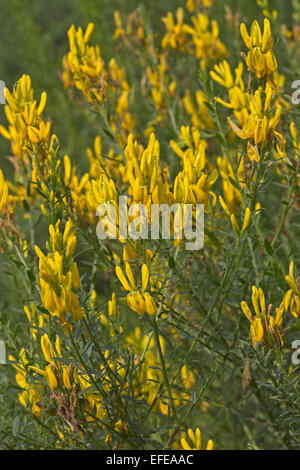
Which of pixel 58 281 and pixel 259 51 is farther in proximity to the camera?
pixel 259 51

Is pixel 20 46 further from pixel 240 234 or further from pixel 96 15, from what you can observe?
pixel 240 234

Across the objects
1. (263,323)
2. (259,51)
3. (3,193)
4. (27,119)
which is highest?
(259,51)

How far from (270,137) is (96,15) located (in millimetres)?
2086

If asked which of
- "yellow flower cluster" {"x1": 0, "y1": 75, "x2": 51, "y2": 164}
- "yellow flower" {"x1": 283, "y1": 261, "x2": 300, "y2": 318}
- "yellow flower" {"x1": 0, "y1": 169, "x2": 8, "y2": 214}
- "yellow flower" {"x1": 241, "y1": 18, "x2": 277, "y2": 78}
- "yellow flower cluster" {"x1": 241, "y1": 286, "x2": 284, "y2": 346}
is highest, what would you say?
"yellow flower" {"x1": 241, "y1": 18, "x2": 277, "y2": 78}

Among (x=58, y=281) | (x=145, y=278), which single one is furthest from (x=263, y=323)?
(x=58, y=281)

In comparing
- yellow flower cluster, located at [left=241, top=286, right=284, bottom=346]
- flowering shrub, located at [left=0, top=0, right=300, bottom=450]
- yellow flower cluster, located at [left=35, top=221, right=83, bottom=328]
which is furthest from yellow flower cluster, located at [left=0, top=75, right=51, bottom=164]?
yellow flower cluster, located at [left=241, top=286, right=284, bottom=346]

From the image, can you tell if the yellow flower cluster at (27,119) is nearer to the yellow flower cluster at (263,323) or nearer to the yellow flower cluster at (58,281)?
the yellow flower cluster at (58,281)

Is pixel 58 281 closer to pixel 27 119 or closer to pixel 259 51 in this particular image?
pixel 27 119

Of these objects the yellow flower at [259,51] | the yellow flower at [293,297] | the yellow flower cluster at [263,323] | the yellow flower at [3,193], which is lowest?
the yellow flower cluster at [263,323]

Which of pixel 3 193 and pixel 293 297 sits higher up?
pixel 3 193

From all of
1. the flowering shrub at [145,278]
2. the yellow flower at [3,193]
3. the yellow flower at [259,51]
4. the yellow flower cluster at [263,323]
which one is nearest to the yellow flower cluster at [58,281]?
the flowering shrub at [145,278]

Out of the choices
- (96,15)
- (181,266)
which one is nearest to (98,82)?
(181,266)

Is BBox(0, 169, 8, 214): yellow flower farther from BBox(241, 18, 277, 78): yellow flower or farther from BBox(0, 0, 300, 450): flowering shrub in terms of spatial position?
BBox(241, 18, 277, 78): yellow flower
